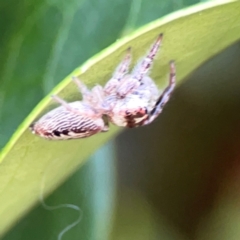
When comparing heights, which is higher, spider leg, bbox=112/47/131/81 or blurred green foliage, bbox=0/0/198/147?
blurred green foliage, bbox=0/0/198/147

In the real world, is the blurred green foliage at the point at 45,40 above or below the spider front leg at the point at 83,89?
above

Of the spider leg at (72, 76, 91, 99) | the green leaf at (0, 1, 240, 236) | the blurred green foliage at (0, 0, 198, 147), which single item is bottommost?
the green leaf at (0, 1, 240, 236)

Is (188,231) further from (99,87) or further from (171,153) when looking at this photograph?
(99,87)

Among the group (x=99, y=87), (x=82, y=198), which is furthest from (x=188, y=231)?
(x=99, y=87)

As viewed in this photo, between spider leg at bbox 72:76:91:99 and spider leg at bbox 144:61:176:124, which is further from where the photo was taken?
spider leg at bbox 144:61:176:124

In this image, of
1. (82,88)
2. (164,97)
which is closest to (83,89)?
(82,88)

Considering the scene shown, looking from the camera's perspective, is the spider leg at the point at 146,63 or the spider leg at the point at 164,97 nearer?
the spider leg at the point at 146,63
